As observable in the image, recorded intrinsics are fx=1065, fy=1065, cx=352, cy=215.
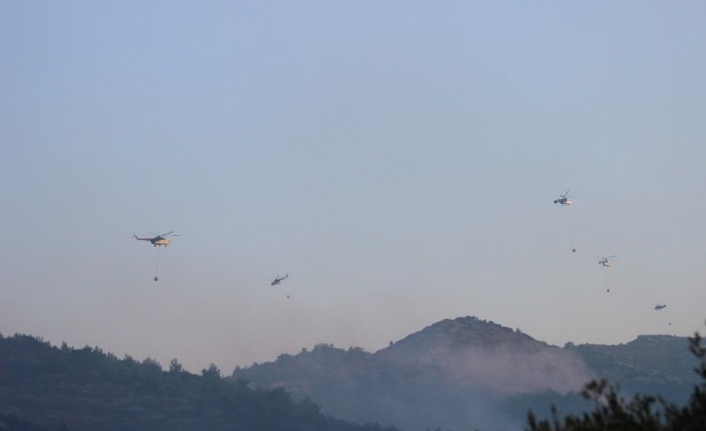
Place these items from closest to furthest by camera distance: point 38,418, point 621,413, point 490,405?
1. point 621,413
2. point 38,418
3. point 490,405

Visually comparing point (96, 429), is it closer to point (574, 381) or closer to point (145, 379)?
point (145, 379)

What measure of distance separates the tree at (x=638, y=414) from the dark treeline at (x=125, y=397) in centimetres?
10398

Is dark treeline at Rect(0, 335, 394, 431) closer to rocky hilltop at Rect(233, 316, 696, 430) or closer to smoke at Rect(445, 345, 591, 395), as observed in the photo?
rocky hilltop at Rect(233, 316, 696, 430)

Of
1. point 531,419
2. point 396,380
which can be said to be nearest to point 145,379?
point 396,380

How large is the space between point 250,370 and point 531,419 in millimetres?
174814

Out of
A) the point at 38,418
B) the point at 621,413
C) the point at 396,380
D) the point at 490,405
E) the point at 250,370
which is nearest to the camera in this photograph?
the point at 621,413

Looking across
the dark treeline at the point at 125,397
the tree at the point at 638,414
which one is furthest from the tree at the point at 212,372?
the tree at the point at 638,414

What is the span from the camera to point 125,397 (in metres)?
144

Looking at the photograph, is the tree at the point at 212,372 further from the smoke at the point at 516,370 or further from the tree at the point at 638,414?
the tree at the point at 638,414

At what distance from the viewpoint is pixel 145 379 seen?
501ft

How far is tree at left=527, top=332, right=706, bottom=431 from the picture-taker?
25.0 metres

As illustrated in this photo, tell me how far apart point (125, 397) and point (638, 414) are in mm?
124809

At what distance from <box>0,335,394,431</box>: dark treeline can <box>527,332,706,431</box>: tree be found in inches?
4094

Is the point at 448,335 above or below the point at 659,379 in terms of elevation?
above
